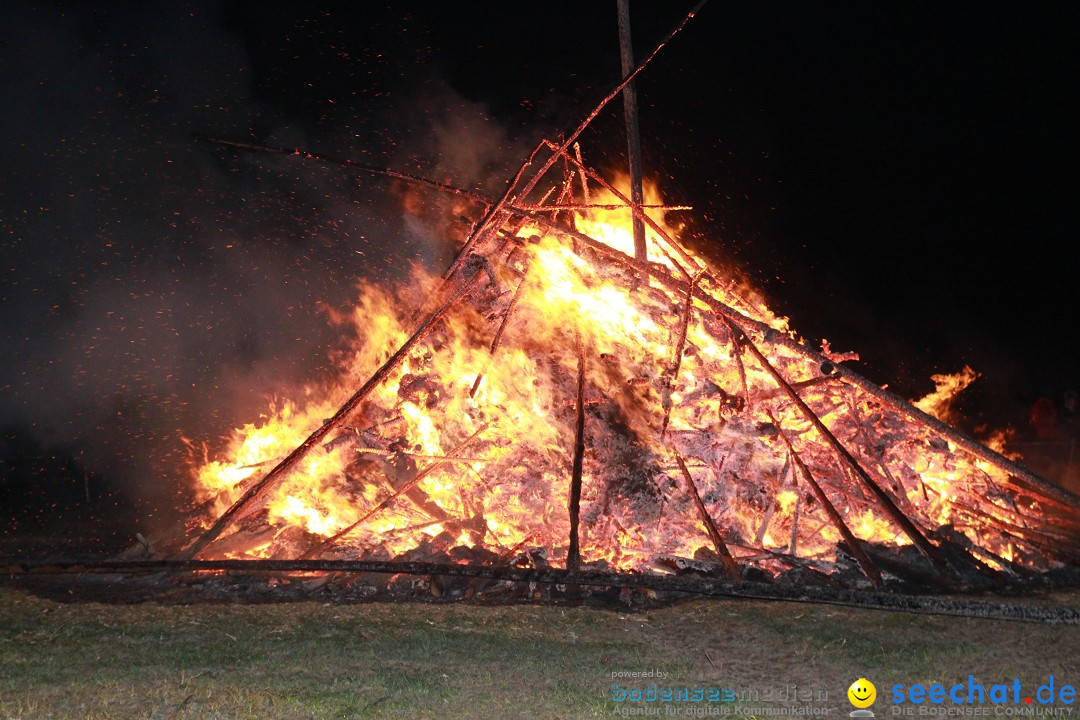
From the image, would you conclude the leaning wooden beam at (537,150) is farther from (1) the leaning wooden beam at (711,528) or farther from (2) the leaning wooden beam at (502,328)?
(1) the leaning wooden beam at (711,528)

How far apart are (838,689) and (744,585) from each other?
1.04m

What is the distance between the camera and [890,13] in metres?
10.0

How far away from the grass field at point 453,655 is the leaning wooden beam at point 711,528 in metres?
0.31

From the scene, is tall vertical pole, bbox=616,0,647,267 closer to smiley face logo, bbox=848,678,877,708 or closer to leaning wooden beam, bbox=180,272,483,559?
leaning wooden beam, bbox=180,272,483,559

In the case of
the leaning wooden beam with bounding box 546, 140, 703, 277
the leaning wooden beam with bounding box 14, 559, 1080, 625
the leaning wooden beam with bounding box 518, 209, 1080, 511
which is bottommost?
the leaning wooden beam with bounding box 14, 559, 1080, 625

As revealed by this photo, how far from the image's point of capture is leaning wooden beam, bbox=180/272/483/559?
5.50m

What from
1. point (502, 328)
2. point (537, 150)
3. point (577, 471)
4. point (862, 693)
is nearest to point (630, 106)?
point (537, 150)

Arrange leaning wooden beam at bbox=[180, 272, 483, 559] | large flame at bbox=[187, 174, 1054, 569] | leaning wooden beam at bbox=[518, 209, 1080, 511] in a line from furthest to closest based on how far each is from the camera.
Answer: large flame at bbox=[187, 174, 1054, 569] < leaning wooden beam at bbox=[518, 209, 1080, 511] < leaning wooden beam at bbox=[180, 272, 483, 559]

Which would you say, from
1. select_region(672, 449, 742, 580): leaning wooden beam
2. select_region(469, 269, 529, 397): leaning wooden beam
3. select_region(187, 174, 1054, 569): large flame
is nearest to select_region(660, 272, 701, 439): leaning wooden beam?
select_region(187, 174, 1054, 569): large flame

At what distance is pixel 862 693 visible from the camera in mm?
3547

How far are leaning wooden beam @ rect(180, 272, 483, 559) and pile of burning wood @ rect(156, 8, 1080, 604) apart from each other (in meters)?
0.02

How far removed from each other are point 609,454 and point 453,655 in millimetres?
2659

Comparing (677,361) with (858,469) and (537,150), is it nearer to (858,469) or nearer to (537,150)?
(858,469)

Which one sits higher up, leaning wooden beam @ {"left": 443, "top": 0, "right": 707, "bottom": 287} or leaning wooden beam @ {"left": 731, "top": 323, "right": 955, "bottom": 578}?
leaning wooden beam @ {"left": 443, "top": 0, "right": 707, "bottom": 287}
